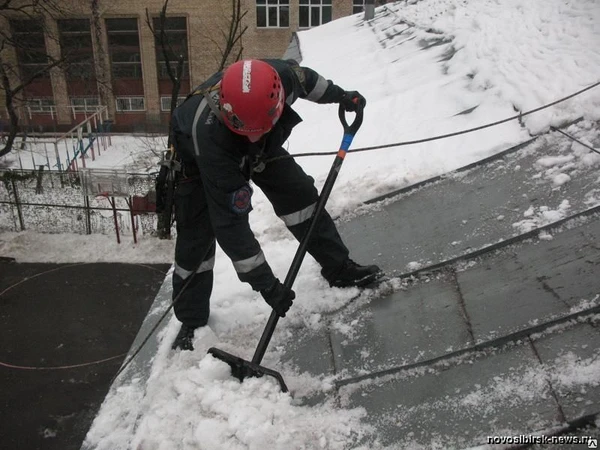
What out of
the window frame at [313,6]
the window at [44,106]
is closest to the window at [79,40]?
the window at [44,106]

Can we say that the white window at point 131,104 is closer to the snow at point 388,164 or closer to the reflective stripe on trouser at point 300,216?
the snow at point 388,164

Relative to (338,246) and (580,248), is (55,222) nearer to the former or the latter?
(338,246)

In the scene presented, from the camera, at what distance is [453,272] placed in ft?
9.71

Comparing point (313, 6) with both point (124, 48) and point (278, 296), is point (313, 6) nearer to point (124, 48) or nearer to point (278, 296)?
point (124, 48)

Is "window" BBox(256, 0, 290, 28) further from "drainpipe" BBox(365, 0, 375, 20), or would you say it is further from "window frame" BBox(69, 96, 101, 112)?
"drainpipe" BBox(365, 0, 375, 20)

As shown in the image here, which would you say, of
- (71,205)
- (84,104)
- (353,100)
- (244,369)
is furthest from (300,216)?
(84,104)

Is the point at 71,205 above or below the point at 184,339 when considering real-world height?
below

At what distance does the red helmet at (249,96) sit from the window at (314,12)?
26.9m

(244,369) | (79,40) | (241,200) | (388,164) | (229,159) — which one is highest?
(229,159)

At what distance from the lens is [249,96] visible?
2359 mm

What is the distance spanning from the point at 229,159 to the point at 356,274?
3.65ft

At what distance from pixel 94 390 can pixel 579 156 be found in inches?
311

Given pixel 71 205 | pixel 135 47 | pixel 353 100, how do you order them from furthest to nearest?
pixel 135 47 → pixel 71 205 → pixel 353 100

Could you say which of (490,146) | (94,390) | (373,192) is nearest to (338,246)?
(373,192)
